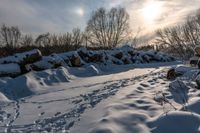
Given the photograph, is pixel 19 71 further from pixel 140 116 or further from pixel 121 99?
pixel 140 116

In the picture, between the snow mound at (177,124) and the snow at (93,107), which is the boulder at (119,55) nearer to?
the snow at (93,107)

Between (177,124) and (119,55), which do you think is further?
(119,55)

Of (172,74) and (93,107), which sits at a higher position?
(172,74)

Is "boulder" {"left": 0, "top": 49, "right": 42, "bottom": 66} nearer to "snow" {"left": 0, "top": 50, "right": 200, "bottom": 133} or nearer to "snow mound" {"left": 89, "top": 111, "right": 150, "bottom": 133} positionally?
"snow" {"left": 0, "top": 50, "right": 200, "bottom": 133}

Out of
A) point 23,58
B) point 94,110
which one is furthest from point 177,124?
point 23,58

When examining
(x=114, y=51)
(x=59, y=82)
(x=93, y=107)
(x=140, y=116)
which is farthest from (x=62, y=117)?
(x=114, y=51)

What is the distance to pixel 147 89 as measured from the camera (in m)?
8.48

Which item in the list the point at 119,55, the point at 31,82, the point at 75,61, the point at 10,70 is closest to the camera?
the point at 31,82

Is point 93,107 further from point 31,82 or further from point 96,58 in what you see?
point 96,58

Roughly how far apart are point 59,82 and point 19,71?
5.08 feet

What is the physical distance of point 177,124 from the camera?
14.9 feet

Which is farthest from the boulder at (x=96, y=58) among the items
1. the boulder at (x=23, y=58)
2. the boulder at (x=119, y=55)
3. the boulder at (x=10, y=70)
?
the boulder at (x=10, y=70)

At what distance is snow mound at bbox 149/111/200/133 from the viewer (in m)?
4.44

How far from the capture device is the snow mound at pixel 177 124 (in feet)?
14.6
